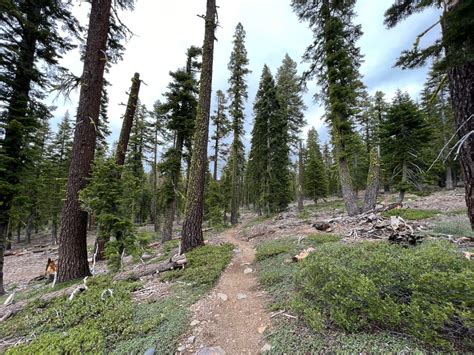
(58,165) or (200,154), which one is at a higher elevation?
(58,165)

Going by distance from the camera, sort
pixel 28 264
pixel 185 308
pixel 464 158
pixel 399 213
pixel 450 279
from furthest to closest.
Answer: pixel 28 264 → pixel 399 213 → pixel 185 308 → pixel 464 158 → pixel 450 279

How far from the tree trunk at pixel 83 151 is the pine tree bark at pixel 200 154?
2831 millimetres

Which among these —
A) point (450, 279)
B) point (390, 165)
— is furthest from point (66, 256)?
point (390, 165)

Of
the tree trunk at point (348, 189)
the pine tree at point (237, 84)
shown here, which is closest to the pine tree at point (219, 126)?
the pine tree at point (237, 84)

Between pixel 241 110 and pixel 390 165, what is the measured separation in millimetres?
11908

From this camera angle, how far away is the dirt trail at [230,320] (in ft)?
8.93

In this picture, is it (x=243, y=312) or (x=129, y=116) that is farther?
(x=129, y=116)

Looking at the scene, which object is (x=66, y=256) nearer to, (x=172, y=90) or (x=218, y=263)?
(x=218, y=263)

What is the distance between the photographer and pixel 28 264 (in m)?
14.1

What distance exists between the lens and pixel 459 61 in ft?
7.75

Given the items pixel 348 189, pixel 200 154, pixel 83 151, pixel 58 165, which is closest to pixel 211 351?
pixel 200 154

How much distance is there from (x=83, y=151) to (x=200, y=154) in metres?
3.35

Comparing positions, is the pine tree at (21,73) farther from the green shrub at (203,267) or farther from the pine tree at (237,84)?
the pine tree at (237,84)

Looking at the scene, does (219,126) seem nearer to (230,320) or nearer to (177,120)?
(177,120)
